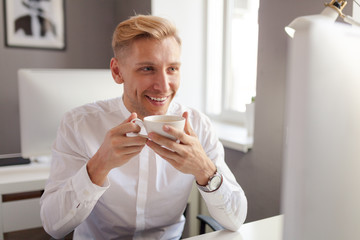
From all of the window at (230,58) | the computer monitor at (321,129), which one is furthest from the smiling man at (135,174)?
the window at (230,58)

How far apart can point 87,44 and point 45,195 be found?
2.47m

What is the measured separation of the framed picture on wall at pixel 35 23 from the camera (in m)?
2.87

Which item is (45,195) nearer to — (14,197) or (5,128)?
(14,197)

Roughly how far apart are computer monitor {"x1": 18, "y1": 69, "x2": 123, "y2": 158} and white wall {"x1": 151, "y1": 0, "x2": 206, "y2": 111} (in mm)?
1064

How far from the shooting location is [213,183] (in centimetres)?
96

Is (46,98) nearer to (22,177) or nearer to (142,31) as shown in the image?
(22,177)

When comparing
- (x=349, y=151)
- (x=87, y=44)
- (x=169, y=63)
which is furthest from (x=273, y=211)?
(x=87, y=44)

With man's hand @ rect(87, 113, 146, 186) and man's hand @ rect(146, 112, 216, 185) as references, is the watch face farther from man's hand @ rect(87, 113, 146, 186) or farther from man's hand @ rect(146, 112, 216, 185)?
man's hand @ rect(87, 113, 146, 186)

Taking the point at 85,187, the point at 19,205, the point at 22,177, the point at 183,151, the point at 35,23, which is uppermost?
the point at 35,23

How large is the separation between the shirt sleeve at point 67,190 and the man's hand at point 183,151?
25 centimetres

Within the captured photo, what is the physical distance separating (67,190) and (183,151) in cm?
42

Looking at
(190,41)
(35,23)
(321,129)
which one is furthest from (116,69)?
(35,23)

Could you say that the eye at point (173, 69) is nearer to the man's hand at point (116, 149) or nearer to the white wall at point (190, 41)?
the man's hand at point (116, 149)

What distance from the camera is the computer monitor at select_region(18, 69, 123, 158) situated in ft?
4.58
